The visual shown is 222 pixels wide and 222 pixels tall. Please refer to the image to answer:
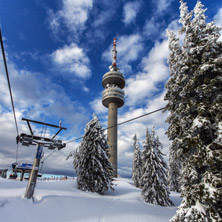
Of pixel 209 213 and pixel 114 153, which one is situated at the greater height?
pixel 114 153

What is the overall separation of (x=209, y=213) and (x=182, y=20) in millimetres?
11173

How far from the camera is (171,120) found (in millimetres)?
9555

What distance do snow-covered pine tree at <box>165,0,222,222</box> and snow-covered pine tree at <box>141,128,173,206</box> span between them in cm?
1215

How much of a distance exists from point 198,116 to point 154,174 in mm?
14461

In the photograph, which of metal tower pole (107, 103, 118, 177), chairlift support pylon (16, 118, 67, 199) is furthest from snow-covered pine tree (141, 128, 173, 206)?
metal tower pole (107, 103, 118, 177)

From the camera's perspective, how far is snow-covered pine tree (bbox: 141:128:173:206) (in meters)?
18.4

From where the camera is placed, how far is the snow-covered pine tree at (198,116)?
249 inches

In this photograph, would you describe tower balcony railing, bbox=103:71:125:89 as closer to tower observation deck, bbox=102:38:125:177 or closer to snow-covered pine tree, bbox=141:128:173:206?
tower observation deck, bbox=102:38:125:177

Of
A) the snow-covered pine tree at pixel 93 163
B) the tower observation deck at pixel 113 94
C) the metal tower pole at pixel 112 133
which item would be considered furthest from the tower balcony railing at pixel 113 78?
the snow-covered pine tree at pixel 93 163

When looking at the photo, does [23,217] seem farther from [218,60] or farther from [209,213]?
[218,60]

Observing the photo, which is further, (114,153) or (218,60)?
(114,153)

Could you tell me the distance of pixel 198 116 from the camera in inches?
298

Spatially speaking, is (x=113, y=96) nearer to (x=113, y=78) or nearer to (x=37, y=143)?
(x=113, y=78)

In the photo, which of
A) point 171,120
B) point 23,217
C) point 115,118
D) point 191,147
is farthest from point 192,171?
point 115,118
